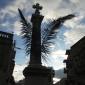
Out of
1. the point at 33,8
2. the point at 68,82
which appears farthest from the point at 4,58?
the point at 33,8

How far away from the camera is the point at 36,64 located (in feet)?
22.8

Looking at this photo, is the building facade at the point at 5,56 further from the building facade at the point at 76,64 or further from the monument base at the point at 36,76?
the monument base at the point at 36,76

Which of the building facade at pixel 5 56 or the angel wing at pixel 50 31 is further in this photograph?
the building facade at pixel 5 56

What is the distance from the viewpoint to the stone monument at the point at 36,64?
21.5 ft

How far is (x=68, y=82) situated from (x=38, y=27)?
42.4 metres

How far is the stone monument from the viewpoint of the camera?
655 cm

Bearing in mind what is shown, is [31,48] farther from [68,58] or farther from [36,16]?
[68,58]

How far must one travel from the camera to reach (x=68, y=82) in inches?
1901

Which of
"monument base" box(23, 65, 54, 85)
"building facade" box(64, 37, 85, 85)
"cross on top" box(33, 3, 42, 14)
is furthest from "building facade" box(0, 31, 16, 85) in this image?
"monument base" box(23, 65, 54, 85)

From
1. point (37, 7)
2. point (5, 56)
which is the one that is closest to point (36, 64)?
point (37, 7)

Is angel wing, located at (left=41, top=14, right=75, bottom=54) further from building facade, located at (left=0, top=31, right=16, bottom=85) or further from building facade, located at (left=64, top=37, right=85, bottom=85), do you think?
building facade, located at (left=64, top=37, right=85, bottom=85)

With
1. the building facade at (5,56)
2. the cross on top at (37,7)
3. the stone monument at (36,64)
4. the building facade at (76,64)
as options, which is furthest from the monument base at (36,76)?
the building facade at (76,64)

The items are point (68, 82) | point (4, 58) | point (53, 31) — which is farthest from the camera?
point (68, 82)

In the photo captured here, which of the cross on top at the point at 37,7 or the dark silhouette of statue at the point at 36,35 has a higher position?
the cross on top at the point at 37,7
